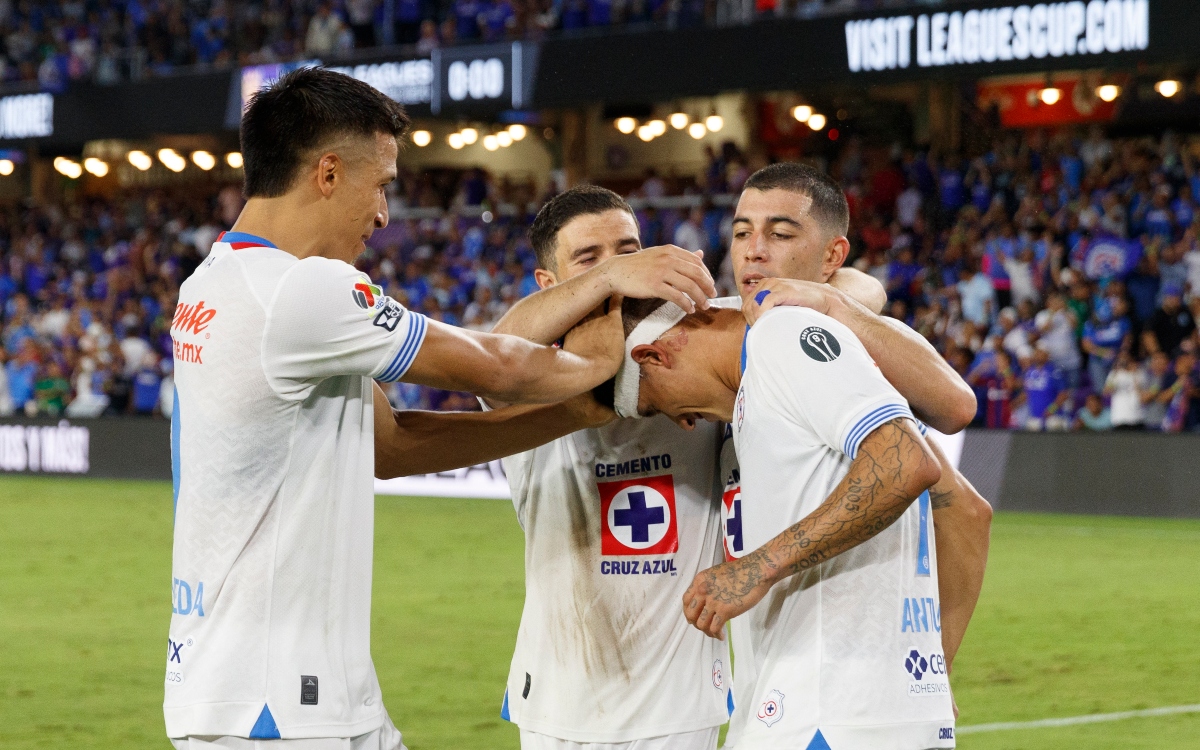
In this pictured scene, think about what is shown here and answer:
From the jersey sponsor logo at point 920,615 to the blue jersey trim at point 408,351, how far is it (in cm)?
110

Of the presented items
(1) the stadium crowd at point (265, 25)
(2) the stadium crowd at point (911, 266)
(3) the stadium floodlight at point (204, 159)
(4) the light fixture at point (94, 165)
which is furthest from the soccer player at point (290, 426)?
(4) the light fixture at point (94, 165)

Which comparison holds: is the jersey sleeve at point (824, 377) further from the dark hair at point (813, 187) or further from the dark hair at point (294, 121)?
the dark hair at point (294, 121)

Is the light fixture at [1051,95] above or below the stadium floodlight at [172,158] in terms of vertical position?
below

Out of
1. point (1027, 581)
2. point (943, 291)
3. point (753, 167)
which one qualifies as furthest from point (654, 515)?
point (753, 167)

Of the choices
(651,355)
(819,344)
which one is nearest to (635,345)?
(651,355)

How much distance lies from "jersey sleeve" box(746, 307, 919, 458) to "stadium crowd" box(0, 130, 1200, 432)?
42.6 ft

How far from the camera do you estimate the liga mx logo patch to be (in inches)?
147

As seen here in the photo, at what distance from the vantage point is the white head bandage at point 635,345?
3.40m

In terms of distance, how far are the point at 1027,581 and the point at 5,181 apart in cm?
2847

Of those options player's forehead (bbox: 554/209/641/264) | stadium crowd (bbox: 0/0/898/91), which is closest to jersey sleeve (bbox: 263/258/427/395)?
player's forehead (bbox: 554/209/641/264)

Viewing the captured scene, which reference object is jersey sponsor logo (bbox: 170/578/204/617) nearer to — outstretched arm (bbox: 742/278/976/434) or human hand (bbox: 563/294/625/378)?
human hand (bbox: 563/294/625/378)

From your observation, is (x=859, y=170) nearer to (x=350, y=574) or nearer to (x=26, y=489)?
(x=26, y=489)

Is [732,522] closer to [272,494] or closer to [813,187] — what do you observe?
[813,187]

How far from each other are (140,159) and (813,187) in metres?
31.2
